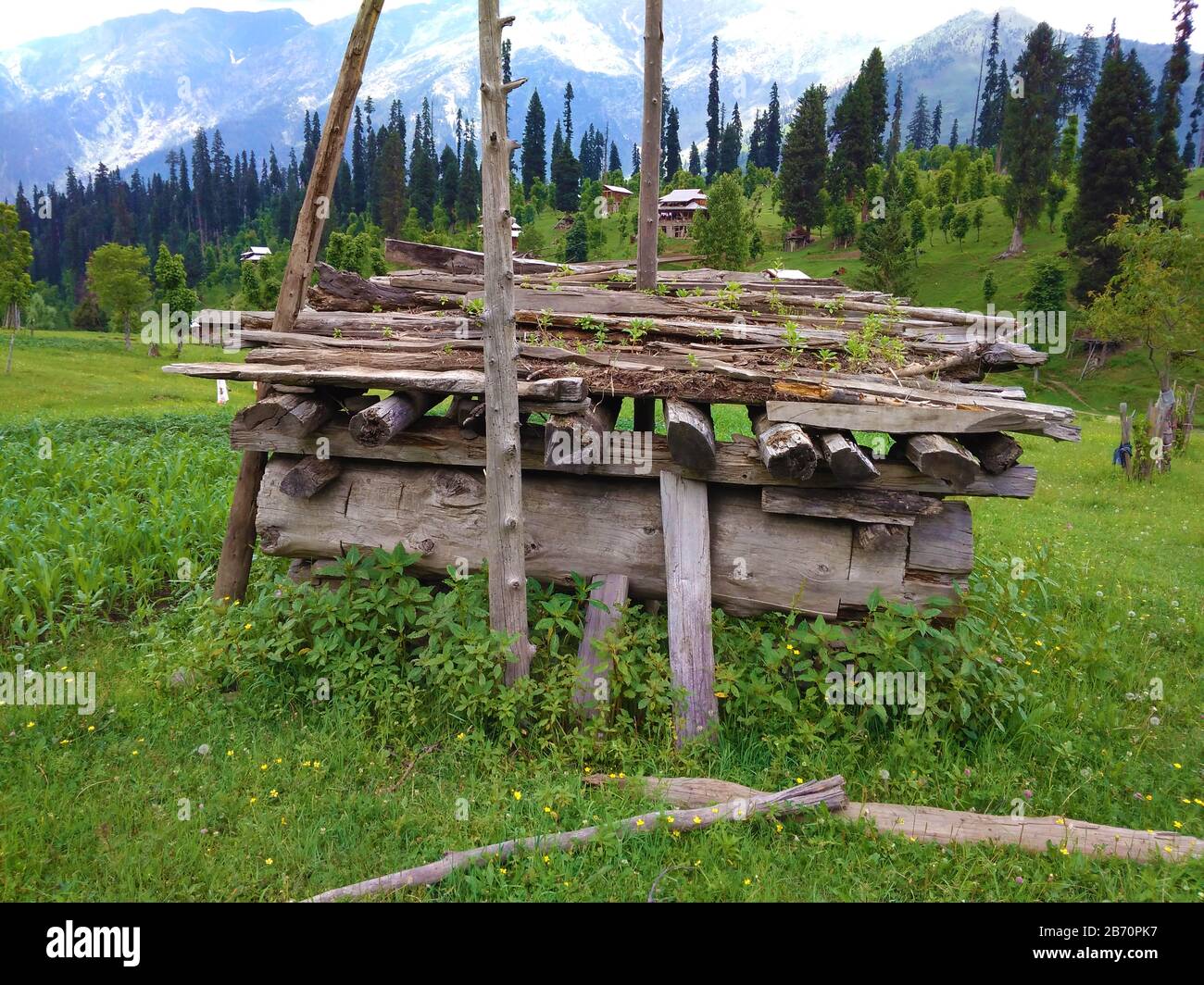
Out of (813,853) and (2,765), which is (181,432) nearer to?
(2,765)

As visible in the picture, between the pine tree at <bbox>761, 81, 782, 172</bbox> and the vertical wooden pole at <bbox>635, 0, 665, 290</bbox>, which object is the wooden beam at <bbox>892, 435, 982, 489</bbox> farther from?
the pine tree at <bbox>761, 81, 782, 172</bbox>

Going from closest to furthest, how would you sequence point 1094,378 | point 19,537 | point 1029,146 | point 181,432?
point 19,537 → point 181,432 → point 1094,378 → point 1029,146

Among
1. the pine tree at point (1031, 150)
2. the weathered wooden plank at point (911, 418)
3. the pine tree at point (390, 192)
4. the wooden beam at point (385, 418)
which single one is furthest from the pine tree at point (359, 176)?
the weathered wooden plank at point (911, 418)

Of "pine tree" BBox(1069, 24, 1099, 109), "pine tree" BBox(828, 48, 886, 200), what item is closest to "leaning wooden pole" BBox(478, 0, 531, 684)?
"pine tree" BBox(828, 48, 886, 200)

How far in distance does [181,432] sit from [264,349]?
926 cm

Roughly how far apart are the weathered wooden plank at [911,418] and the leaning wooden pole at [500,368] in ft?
5.80

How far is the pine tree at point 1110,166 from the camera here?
40.9m

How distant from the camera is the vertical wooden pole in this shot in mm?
6820

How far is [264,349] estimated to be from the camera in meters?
5.99

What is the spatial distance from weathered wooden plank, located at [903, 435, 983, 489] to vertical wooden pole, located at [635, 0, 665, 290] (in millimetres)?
3266

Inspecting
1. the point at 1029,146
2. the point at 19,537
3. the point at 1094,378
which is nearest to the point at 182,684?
the point at 19,537

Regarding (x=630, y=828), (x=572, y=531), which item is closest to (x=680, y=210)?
(x=572, y=531)

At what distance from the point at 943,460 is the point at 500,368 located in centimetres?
281
